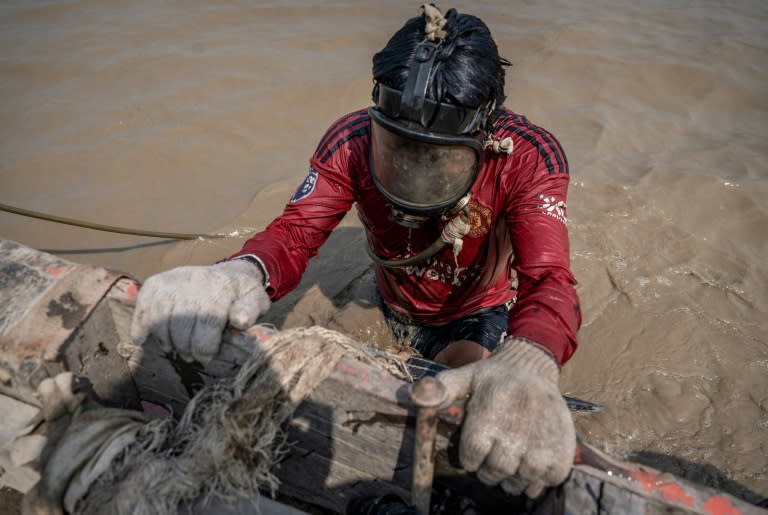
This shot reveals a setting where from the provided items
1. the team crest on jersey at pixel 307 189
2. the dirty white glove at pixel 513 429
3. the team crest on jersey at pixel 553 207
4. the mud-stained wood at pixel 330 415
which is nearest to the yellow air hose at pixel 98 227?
the team crest on jersey at pixel 307 189

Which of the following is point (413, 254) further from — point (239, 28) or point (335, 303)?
point (239, 28)

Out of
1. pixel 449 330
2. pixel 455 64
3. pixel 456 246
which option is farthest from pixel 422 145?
pixel 449 330

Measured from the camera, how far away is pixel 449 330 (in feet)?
8.78

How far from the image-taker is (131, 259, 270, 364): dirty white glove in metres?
1.44

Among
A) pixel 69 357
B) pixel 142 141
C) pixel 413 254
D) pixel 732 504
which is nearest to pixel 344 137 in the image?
pixel 413 254

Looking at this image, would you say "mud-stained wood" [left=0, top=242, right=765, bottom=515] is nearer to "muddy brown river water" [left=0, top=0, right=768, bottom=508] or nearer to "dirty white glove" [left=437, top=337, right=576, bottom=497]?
"dirty white glove" [left=437, top=337, right=576, bottom=497]

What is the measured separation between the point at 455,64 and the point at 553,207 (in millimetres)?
699

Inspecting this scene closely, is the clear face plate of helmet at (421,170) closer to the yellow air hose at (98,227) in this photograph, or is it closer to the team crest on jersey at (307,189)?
the team crest on jersey at (307,189)

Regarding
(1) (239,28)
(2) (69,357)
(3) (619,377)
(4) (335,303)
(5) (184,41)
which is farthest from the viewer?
(1) (239,28)

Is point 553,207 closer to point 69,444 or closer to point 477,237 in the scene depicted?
point 477,237

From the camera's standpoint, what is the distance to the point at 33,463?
130cm

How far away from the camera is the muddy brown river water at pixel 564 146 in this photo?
2.87 m

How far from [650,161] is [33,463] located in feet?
16.2

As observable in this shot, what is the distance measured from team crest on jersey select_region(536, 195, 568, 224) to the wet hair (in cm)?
44
